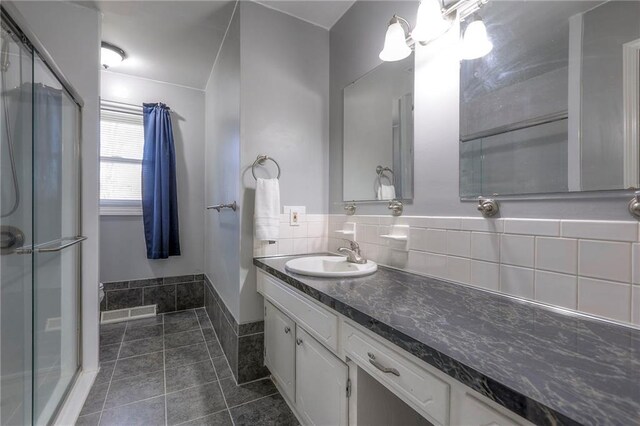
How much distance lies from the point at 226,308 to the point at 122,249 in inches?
60.0

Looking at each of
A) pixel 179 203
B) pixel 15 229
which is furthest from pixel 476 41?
pixel 179 203

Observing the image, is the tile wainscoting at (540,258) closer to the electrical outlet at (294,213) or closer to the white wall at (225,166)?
the electrical outlet at (294,213)

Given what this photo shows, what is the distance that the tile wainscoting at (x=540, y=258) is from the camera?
698mm

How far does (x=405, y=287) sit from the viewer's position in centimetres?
105

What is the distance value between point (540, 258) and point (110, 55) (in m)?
3.16

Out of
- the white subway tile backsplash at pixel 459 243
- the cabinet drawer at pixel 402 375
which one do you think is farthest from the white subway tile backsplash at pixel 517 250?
the cabinet drawer at pixel 402 375

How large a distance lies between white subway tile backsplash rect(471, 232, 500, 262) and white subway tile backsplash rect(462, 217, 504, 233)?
0.02 m

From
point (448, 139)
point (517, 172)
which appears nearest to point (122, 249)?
point (448, 139)

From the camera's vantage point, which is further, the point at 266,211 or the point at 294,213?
the point at 294,213

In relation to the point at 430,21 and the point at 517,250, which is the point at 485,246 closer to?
the point at 517,250

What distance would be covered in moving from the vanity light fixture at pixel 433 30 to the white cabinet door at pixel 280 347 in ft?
4.53

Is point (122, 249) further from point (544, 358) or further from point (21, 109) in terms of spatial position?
point (544, 358)

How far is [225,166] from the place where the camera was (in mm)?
2008

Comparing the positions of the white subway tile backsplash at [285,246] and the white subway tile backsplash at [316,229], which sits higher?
the white subway tile backsplash at [316,229]
